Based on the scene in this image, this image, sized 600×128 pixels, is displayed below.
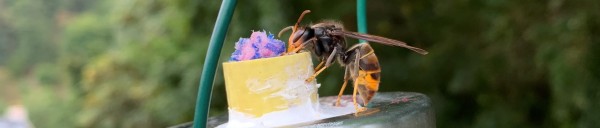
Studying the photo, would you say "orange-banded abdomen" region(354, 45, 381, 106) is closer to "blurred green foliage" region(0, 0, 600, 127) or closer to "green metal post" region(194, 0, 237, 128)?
"green metal post" region(194, 0, 237, 128)

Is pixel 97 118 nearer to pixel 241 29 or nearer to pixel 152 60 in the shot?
pixel 152 60

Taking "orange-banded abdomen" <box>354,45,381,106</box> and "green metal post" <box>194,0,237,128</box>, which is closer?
"green metal post" <box>194,0,237,128</box>

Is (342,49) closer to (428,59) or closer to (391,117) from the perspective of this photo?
(391,117)

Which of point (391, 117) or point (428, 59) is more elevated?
point (428, 59)

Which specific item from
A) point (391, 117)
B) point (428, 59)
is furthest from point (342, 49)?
point (428, 59)

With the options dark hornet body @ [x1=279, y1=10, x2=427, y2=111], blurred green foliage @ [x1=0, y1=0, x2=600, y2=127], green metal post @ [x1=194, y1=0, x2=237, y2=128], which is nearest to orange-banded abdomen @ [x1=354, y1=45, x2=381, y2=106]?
dark hornet body @ [x1=279, y1=10, x2=427, y2=111]

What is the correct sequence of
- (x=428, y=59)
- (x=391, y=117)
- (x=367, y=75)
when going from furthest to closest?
(x=428, y=59), (x=367, y=75), (x=391, y=117)
